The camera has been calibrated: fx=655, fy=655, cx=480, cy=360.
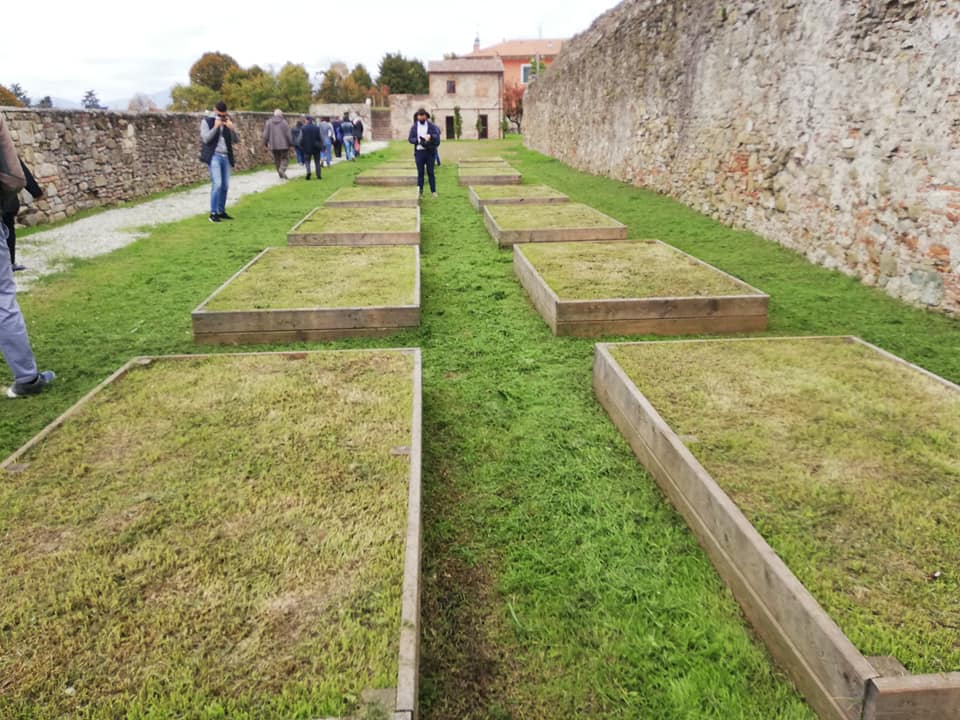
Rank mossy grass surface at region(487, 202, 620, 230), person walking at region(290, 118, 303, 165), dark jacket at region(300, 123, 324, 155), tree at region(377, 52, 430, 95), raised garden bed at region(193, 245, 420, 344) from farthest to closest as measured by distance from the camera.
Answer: tree at region(377, 52, 430, 95) < person walking at region(290, 118, 303, 165) < dark jacket at region(300, 123, 324, 155) < mossy grass surface at region(487, 202, 620, 230) < raised garden bed at region(193, 245, 420, 344)

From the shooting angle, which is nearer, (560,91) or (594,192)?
(594,192)

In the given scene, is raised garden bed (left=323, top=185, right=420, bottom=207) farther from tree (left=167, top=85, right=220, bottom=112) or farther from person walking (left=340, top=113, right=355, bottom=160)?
tree (left=167, top=85, right=220, bottom=112)

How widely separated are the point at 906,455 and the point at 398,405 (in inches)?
102

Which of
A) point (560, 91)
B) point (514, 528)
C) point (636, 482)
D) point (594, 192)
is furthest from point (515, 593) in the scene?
point (560, 91)

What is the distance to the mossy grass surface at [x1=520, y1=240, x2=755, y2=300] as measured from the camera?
5.79 meters

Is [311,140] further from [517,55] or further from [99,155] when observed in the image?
[517,55]

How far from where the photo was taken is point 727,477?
2912mm

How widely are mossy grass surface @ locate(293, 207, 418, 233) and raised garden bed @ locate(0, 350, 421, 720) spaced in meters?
5.61

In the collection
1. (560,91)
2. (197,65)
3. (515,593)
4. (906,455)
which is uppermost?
(197,65)

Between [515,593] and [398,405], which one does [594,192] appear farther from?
[515,593]

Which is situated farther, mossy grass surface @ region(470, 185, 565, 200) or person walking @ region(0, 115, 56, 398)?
mossy grass surface @ region(470, 185, 565, 200)

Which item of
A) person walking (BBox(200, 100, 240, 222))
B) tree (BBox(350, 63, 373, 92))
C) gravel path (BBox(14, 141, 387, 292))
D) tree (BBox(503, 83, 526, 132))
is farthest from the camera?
tree (BBox(350, 63, 373, 92))

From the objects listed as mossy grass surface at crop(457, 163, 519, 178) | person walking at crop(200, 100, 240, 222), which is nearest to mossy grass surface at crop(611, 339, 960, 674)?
person walking at crop(200, 100, 240, 222)

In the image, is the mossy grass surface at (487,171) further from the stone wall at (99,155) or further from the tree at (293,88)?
the tree at (293,88)
